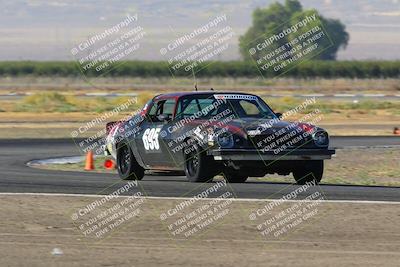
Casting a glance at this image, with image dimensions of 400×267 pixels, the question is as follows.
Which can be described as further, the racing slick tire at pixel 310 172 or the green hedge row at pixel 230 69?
the green hedge row at pixel 230 69

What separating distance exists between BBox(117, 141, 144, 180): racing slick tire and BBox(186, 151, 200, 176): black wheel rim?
1.53 m

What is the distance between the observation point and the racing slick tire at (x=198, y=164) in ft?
52.8

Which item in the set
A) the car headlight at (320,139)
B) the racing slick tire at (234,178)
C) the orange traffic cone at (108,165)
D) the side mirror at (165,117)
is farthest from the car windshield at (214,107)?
the orange traffic cone at (108,165)

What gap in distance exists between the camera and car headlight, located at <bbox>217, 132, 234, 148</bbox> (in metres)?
15.9

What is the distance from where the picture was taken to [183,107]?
17062mm

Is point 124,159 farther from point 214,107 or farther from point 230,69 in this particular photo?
point 230,69

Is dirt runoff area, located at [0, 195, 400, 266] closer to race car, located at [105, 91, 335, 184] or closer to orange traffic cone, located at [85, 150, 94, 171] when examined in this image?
race car, located at [105, 91, 335, 184]

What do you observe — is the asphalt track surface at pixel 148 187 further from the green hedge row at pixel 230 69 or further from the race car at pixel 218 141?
the green hedge row at pixel 230 69

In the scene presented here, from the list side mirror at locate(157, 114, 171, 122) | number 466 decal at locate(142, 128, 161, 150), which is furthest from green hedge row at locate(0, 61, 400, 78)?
side mirror at locate(157, 114, 171, 122)

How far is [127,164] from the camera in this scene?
712 inches

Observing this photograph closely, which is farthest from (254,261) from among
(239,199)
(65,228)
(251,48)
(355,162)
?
(251,48)

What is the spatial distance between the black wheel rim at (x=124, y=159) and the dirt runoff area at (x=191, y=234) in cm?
317

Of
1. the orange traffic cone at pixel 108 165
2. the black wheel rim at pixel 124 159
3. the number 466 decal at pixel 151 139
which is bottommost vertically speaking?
the orange traffic cone at pixel 108 165

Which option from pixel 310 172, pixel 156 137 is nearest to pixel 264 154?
pixel 310 172
